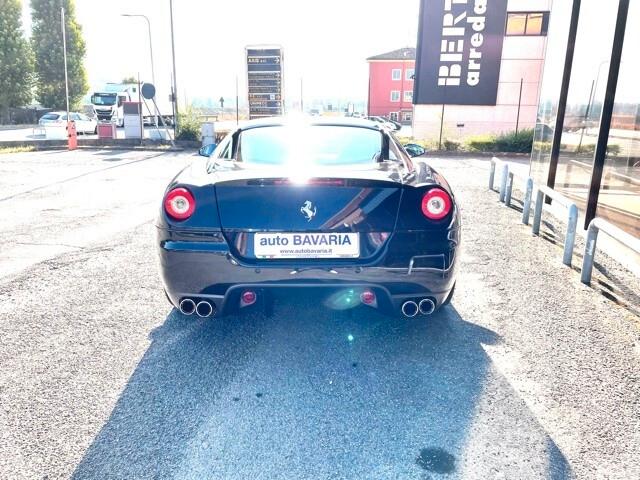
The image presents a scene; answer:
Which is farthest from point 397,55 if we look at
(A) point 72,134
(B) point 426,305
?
(B) point 426,305

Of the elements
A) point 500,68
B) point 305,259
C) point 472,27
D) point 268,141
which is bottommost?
point 305,259

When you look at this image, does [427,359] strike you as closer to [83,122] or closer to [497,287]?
[497,287]

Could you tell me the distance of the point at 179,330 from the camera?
3535 millimetres

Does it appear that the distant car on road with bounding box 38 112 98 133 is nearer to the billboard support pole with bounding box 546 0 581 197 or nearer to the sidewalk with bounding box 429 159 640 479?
the billboard support pole with bounding box 546 0 581 197

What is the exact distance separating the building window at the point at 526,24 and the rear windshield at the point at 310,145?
24.6m

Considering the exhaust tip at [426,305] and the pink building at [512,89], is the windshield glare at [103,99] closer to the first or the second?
the pink building at [512,89]

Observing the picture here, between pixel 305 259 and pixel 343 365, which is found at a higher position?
pixel 305 259

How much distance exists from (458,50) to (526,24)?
395cm

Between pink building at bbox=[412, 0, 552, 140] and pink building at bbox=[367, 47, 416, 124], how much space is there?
1089 inches

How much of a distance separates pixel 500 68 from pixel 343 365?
998 inches

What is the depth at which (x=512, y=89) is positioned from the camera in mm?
25219

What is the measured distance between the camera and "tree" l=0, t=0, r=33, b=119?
138ft

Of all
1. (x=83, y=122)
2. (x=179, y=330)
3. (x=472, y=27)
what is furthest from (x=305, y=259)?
(x=83, y=122)

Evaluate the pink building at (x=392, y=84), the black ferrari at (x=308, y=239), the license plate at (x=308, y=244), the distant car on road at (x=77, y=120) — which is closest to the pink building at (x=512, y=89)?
the distant car on road at (x=77, y=120)
